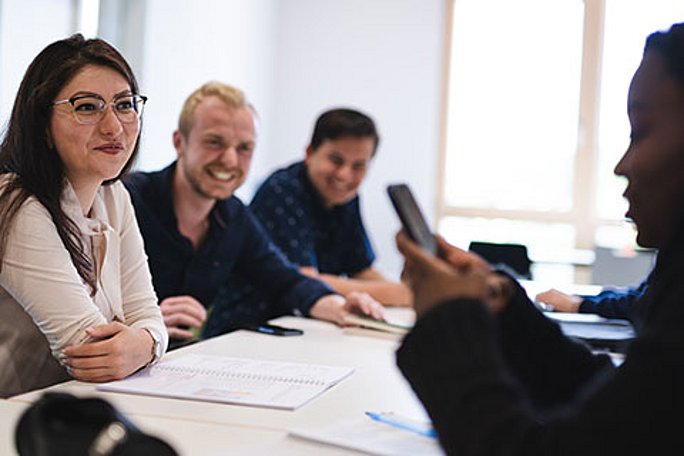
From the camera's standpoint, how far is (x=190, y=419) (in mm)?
1266

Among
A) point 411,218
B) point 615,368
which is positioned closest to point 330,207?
point 411,218

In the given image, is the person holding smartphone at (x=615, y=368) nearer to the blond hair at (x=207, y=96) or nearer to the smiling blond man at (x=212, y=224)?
the smiling blond man at (x=212, y=224)

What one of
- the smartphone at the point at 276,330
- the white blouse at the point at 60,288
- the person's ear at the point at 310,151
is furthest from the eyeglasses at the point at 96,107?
the person's ear at the point at 310,151

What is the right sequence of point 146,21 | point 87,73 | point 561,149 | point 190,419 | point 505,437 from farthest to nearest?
point 561,149, point 146,21, point 87,73, point 190,419, point 505,437

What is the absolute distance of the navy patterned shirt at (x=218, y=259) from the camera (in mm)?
2518

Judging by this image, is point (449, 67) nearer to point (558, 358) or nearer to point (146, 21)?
point (146, 21)

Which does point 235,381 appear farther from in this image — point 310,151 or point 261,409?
point 310,151

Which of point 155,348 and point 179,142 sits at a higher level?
point 179,142

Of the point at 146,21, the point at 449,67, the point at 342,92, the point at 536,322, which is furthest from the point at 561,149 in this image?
the point at 536,322

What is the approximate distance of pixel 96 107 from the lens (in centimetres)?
174

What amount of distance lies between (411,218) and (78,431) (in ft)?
1.56

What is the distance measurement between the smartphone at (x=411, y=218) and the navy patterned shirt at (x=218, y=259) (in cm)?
155

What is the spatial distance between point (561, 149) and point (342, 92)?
150 centimetres

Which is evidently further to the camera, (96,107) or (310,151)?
(310,151)
